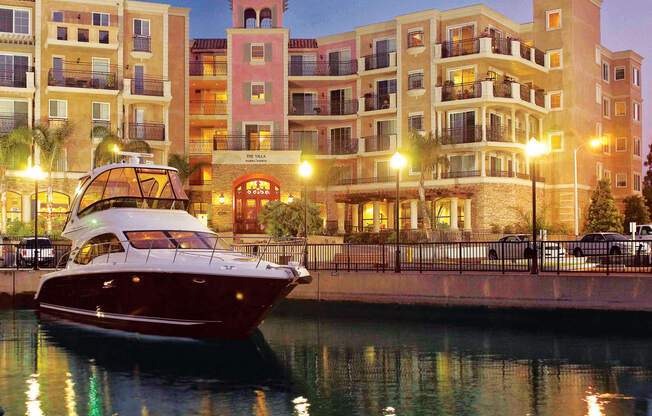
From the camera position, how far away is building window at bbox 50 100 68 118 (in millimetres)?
52625

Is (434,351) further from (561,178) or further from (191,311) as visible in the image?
(561,178)

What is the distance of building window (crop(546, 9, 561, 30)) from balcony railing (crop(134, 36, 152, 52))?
32.6m

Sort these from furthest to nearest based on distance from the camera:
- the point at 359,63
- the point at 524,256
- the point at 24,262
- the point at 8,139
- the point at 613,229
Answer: the point at 359,63 < the point at 613,229 < the point at 8,139 < the point at 24,262 < the point at 524,256

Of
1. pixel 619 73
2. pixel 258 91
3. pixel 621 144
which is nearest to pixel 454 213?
pixel 258 91

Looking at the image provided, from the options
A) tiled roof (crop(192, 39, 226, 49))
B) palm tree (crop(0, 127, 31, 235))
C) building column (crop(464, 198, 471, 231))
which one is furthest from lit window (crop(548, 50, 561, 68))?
palm tree (crop(0, 127, 31, 235))

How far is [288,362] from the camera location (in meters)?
19.4

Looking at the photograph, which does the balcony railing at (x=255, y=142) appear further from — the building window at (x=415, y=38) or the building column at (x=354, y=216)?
the building window at (x=415, y=38)

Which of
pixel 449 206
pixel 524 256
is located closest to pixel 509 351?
pixel 524 256

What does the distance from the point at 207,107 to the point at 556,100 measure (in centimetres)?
3005

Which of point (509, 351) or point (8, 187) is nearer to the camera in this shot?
point (509, 351)

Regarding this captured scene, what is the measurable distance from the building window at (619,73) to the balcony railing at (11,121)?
2038 inches

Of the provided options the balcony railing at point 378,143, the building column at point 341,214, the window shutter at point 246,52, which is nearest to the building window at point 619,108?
the balcony railing at point 378,143

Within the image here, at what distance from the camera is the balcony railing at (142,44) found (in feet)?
184

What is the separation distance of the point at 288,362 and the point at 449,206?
122 feet
